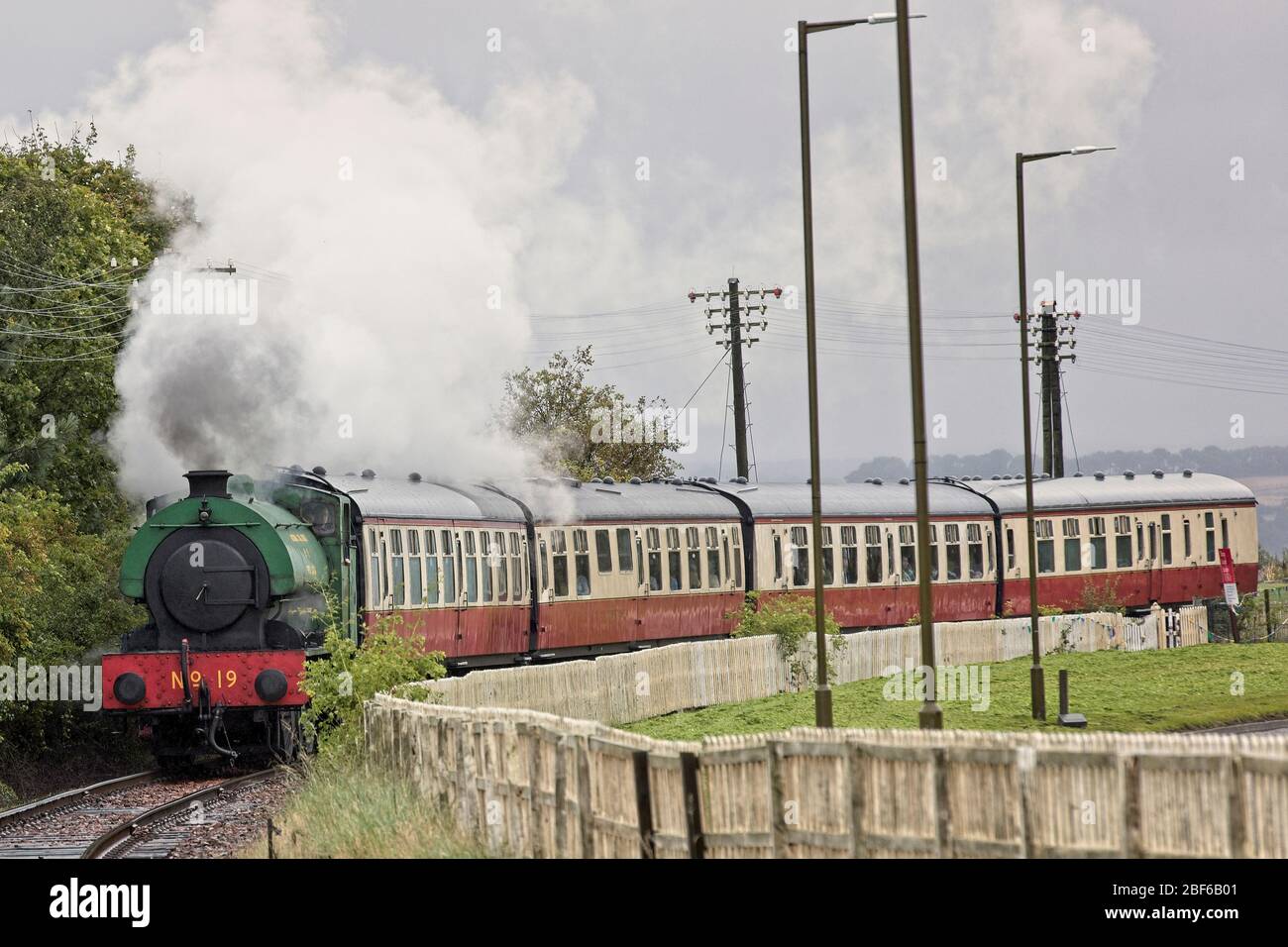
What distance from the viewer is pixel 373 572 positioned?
26.4 meters

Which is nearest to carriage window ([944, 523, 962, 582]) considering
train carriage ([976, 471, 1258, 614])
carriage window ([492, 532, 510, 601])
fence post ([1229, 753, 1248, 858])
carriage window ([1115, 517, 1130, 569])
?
train carriage ([976, 471, 1258, 614])

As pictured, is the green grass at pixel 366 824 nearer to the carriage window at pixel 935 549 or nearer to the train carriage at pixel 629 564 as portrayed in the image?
the train carriage at pixel 629 564

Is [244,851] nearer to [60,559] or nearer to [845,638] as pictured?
[60,559]

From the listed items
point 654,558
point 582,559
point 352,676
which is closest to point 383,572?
point 352,676

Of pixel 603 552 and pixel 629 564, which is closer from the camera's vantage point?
pixel 603 552

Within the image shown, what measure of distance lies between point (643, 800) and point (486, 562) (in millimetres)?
17735

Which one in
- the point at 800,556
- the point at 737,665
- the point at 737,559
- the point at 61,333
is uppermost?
the point at 61,333

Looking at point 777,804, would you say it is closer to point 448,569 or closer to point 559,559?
point 448,569

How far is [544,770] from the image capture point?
1448 centimetres

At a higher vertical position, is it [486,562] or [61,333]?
[61,333]

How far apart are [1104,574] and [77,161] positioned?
29823mm

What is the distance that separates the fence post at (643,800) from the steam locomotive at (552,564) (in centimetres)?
1122

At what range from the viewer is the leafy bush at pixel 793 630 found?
121 ft
